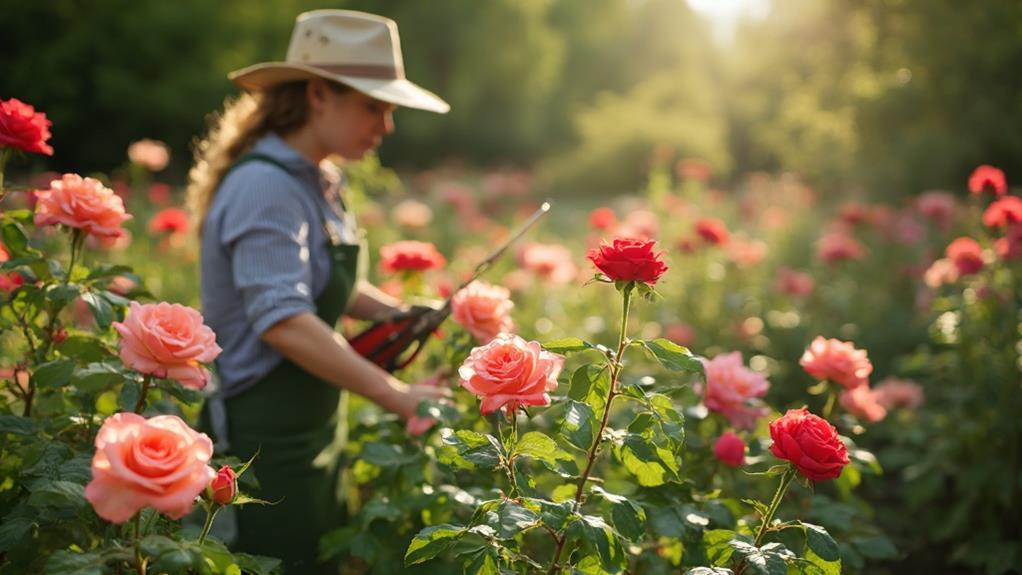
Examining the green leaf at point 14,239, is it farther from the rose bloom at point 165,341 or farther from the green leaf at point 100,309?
the rose bloom at point 165,341

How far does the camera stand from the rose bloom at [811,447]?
1.24 meters

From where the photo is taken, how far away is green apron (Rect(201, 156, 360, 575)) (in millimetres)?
2127

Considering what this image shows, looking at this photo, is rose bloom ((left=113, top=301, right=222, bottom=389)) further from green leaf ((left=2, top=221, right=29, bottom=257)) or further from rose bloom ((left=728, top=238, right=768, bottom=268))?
rose bloom ((left=728, top=238, right=768, bottom=268))

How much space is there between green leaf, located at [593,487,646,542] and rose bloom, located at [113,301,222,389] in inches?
25.9

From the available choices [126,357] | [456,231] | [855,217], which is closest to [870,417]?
[126,357]

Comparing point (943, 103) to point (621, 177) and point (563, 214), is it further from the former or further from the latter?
point (621, 177)

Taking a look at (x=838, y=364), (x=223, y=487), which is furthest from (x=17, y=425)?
(x=838, y=364)

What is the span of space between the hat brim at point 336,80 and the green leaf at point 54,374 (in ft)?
2.88

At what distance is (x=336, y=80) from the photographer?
2.11 meters

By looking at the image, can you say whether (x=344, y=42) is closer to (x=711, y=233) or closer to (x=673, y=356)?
(x=673, y=356)

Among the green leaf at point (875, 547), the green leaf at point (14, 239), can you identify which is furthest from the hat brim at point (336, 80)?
the green leaf at point (875, 547)

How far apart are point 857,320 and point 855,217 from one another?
2.01 feet

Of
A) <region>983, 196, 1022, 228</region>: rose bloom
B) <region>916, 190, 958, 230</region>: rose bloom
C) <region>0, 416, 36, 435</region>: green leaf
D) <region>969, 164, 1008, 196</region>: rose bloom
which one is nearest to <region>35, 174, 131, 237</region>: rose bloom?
<region>0, 416, 36, 435</region>: green leaf

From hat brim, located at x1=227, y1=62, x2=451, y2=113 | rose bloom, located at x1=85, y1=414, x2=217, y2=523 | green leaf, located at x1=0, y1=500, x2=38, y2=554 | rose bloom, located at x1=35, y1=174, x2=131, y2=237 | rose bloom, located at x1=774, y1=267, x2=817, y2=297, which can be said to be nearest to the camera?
rose bloom, located at x1=85, y1=414, x2=217, y2=523
